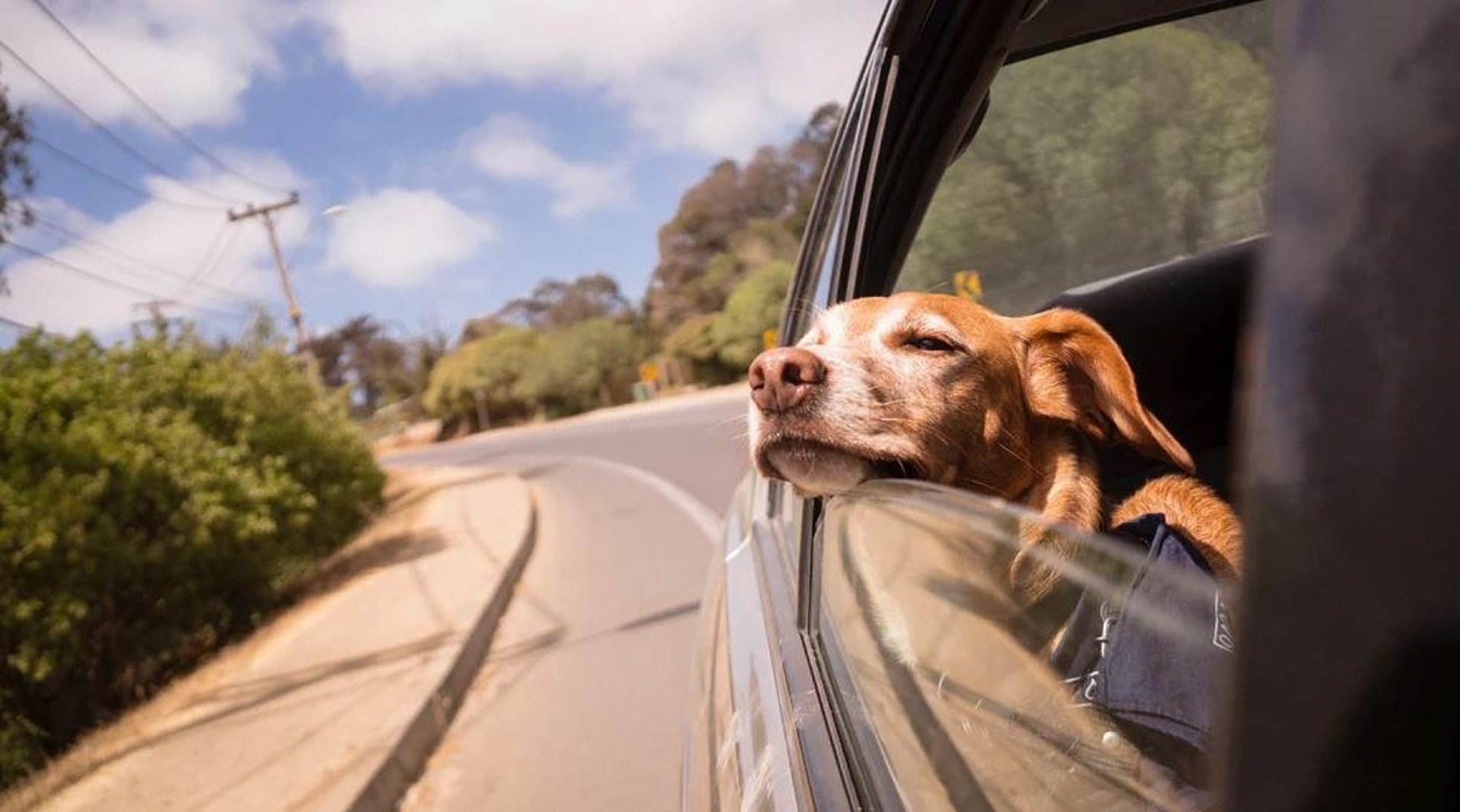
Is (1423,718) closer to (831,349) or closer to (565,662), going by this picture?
(831,349)

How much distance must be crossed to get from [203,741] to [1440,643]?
6.19 meters

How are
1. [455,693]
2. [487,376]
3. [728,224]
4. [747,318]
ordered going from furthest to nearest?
[487,376] < [728,224] < [747,318] < [455,693]

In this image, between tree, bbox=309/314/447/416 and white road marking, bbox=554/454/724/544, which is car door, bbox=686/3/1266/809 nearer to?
white road marking, bbox=554/454/724/544

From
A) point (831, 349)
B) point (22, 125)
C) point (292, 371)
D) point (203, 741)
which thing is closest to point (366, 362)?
point (292, 371)

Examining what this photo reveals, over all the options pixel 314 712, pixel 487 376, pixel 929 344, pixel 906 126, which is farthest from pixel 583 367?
pixel 929 344

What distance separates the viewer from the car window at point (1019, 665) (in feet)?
2.36

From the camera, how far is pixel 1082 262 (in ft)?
11.2

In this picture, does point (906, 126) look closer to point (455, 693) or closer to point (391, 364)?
point (455, 693)

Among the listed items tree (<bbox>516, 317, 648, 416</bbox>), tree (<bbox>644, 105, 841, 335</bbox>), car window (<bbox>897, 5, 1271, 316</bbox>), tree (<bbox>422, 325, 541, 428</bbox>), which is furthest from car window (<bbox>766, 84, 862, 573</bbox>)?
tree (<bbox>422, 325, 541, 428</bbox>)

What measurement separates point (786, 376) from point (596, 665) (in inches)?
188

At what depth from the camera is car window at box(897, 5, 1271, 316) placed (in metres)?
2.35

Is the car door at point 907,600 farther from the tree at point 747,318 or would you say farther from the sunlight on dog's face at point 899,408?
the tree at point 747,318

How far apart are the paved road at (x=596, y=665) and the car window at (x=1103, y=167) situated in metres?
0.92

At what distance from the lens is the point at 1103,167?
336 cm
